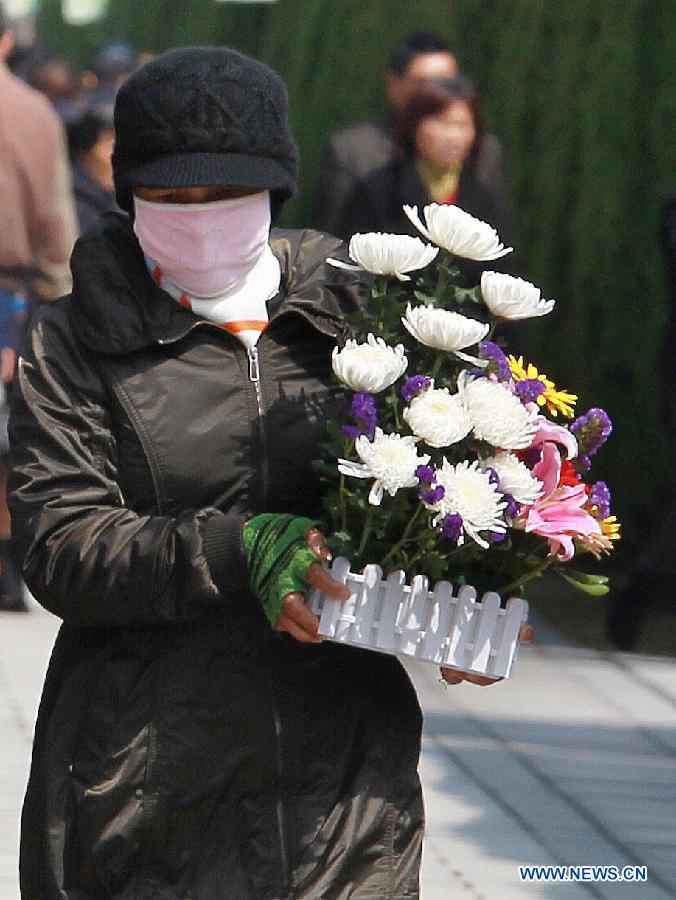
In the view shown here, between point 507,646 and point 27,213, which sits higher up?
point 507,646

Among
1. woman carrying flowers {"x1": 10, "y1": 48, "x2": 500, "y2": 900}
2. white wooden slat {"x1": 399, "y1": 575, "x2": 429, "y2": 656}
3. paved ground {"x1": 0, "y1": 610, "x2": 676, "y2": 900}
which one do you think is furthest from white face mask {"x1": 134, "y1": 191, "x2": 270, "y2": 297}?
paved ground {"x1": 0, "y1": 610, "x2": 676, "y2": 900}

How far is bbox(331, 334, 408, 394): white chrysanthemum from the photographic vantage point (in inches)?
118

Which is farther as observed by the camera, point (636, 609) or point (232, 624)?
point (636, 609)

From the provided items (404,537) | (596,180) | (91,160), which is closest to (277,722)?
(404,537)

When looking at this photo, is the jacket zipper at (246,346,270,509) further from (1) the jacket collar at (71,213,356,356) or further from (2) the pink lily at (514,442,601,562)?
(2) the pink lily at (514,442,601,562)

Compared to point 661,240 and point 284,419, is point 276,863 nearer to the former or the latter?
point 284,419

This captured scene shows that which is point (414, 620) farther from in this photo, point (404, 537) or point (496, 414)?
point (496, 414)

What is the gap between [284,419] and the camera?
10.4 ft

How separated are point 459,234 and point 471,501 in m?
0.43

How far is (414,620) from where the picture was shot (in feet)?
9.73

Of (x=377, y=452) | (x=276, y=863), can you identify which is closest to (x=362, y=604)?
(x=377, y=452)

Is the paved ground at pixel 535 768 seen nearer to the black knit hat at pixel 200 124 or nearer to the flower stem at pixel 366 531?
the flower stem at pixel 366 531

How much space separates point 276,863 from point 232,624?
13.8 inches

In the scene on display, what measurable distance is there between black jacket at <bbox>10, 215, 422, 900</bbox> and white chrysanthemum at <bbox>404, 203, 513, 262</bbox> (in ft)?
0.64
